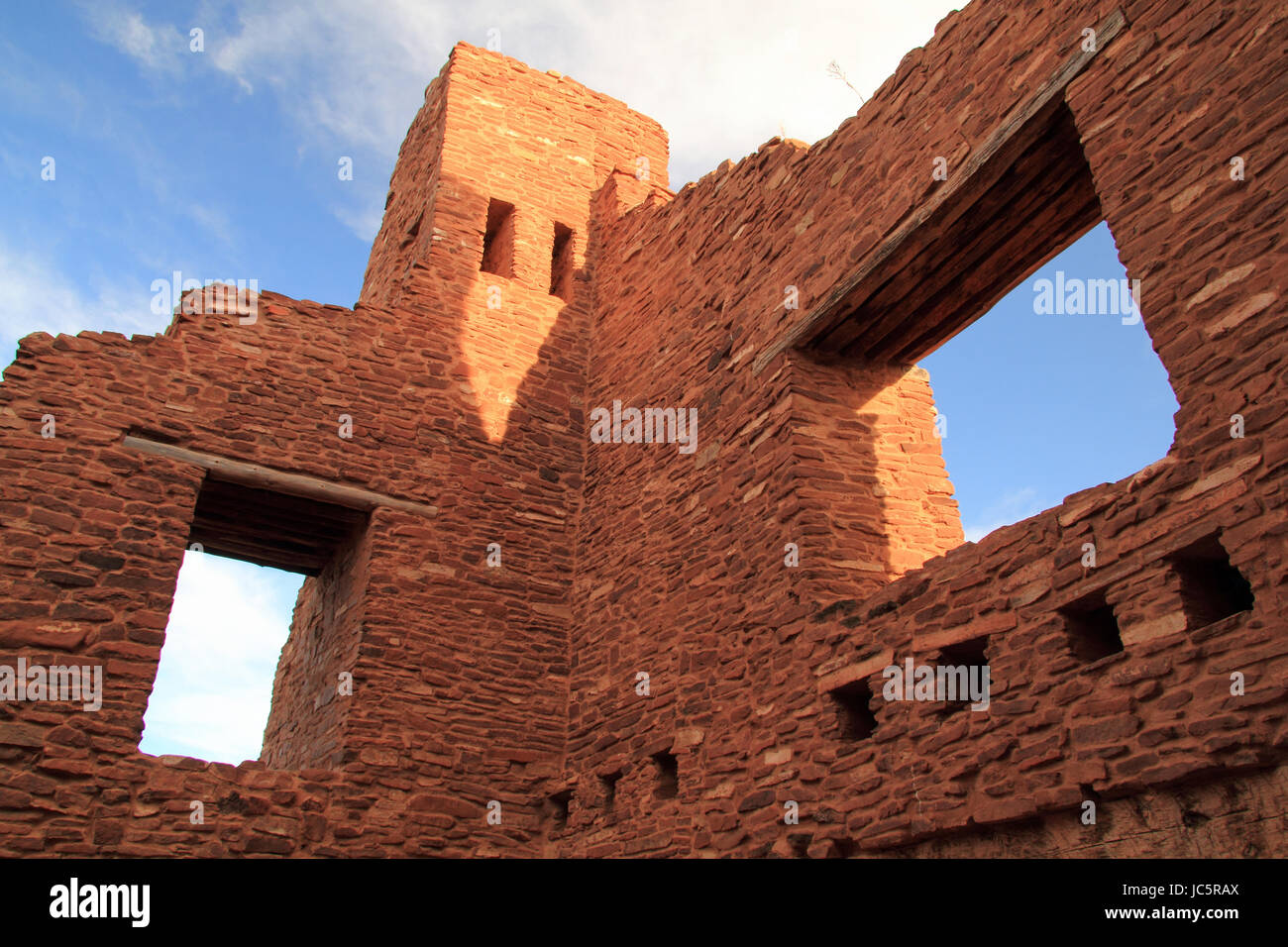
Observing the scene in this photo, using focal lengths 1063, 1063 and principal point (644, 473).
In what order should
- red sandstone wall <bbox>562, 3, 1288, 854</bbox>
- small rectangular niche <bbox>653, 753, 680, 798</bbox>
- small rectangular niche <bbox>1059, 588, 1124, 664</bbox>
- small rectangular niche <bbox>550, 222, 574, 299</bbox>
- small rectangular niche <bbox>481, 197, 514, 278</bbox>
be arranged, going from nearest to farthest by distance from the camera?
red sandstone wall <bbox>562, 3, 1288, 854</bbox>, small rectangular niche <bbox>1059, 588, 1124, 664</bbox>, small rectangular niche <bbox>653, 753, 680, 798</bbox>, small rectangular niche <bbox>481, 197, 514, 278</bbox>, small rectangular niche <bbox>550, 222, 574, 299</bbox>

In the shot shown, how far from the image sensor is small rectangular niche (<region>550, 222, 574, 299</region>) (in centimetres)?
1084

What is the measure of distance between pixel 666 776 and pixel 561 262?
597cm

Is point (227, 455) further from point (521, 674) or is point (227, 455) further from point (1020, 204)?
point (1020, 204)

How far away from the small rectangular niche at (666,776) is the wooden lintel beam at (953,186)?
2.75m

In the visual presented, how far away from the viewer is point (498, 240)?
11102mm

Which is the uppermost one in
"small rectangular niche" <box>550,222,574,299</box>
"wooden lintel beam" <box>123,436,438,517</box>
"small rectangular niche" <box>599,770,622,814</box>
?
"small rectangular niche" <box>550,222,574,299</box>

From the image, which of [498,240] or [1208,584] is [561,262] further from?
[1208,584]

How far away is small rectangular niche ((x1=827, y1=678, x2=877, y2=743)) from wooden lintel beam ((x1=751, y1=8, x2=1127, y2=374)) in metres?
2.45

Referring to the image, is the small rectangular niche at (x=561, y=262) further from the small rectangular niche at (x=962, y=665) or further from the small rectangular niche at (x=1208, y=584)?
the small rectangular niche at (x=1208, y=584)

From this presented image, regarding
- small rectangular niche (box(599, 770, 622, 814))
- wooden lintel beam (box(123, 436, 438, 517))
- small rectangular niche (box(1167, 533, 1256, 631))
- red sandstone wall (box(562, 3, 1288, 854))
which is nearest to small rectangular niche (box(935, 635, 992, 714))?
red sandstone wall (box(562, 3, 1288, 854))

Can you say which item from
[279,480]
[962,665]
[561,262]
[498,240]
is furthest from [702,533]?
[498,240]

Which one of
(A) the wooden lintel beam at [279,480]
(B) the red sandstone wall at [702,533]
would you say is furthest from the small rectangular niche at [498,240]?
(A) the wooden lintel beam at [279,480]

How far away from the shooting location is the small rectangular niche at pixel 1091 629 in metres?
4.79

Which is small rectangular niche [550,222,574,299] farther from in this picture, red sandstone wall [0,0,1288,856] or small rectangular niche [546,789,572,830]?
small rectangular niche [546,789,572,830]
